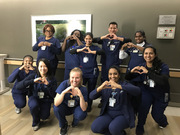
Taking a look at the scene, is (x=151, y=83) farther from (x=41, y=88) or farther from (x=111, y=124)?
(x=41, y=88)

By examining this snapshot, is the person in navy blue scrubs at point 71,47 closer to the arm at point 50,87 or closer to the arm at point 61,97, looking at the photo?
the arm at point 50,87

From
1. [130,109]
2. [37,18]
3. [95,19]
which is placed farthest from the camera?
[37,18]

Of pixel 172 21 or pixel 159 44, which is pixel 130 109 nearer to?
pixel 159 44

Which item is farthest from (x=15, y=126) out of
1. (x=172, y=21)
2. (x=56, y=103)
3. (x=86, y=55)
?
(x=172, y=21)

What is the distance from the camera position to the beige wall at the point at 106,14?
2.99 meters

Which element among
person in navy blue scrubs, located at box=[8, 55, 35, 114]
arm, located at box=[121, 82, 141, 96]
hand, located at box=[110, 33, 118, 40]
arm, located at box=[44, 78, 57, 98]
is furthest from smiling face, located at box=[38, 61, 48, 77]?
hand, located at box=[110, 33, 118, 40]

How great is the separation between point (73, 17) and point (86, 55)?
1092 millimetres

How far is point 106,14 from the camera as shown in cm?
318

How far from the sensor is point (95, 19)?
324cm

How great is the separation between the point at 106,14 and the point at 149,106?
197cm

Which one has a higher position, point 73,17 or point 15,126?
point 73,17


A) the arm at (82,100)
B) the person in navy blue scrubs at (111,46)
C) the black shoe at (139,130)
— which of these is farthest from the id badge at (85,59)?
the black shoe at (139,130)

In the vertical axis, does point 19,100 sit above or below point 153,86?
below

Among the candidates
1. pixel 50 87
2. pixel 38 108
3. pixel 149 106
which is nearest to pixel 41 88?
pixel 50 87
